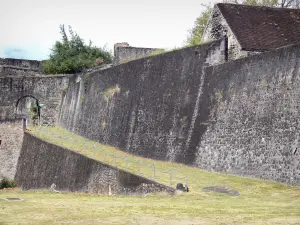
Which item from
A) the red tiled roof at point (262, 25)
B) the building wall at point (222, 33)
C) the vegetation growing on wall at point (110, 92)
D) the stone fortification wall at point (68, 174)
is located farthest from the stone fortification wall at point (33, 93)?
the red tiled roof at point (262, 25)

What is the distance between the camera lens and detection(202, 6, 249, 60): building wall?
84.0ft

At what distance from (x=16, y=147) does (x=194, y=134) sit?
13.5 m

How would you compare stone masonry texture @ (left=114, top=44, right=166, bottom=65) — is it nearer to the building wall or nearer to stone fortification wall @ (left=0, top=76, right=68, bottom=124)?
stone fortification wall @ (left=0, top=76, right=68, bottom=124)

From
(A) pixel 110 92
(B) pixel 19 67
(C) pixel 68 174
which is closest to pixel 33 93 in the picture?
(A) pixel 110 92

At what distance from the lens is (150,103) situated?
29156mm

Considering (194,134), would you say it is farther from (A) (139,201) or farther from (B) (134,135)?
(A) (139,201)

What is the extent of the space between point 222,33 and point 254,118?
8.00 metres

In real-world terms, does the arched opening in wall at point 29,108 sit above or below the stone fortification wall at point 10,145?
above

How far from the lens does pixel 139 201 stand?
55.9ft

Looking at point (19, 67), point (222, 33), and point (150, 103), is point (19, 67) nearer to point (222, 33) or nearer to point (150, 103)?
point (150, 103)

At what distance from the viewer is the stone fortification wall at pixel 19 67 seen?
173 feet

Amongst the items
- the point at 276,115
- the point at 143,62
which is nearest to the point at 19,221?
the point at 276,115

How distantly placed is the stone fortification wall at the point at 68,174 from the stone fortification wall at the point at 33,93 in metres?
9.57

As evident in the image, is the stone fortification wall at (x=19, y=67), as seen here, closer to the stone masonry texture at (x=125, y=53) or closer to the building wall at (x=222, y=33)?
the stone masonry texture at (x=125, y=53)
